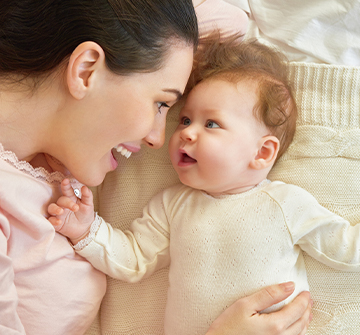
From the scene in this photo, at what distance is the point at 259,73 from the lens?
141cm

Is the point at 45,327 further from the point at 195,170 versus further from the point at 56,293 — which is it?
the point at 195,170

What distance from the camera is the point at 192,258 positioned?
136cm

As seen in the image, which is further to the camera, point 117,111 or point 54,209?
point 54,209

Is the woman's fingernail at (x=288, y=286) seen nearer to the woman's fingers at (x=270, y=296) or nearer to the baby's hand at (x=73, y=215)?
the woman's fingers at (x=270, y=296)

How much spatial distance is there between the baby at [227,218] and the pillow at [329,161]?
0.08 m

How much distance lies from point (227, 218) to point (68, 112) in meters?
0.63

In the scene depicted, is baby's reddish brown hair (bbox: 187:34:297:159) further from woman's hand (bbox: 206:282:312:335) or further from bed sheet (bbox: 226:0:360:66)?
woman's hand (bbox: 206:282:312:335)

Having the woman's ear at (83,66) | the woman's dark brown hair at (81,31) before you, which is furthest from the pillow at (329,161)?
the woman's ear at (83,66)

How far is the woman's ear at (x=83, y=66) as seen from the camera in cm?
111

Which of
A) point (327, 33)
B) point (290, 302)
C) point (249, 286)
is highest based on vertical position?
point (327, 33)

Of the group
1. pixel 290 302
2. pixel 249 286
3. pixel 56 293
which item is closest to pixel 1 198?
pixel 56 293

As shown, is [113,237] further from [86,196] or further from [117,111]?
[117,111]

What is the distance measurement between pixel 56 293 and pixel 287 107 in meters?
1.02

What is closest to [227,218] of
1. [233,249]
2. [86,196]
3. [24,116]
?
[233,249]
